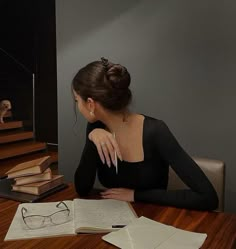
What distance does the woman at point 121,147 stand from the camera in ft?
4.35

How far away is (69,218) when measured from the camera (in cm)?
112

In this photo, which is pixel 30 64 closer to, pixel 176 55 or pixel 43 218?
pixel 176 55

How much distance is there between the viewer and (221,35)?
1.92 m

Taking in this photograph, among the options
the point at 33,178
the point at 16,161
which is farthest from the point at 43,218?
the point at 16,161

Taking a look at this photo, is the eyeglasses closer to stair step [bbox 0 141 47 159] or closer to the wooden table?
the wooden table

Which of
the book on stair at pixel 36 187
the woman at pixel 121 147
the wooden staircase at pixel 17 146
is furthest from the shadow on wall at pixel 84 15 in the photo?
the wooden staircase at pixel 17 146

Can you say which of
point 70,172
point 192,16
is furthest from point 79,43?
point 70,172

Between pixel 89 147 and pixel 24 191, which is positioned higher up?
pixel 89 147

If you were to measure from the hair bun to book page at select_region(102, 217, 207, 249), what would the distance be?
0.61 m

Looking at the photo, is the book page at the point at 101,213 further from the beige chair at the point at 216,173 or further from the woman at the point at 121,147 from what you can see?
the beige chair at the point at 216,173

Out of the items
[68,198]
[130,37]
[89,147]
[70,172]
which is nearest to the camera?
[68,198]

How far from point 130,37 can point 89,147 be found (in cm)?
98

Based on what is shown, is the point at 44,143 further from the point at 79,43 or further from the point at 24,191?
the point at 24,191

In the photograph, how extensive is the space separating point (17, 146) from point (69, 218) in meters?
3.14
